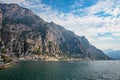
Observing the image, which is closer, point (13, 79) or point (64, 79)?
point (13, 79)

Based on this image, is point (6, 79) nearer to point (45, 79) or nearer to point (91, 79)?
point (45, 79)

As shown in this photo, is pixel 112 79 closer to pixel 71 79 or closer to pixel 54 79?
pixel 71 79

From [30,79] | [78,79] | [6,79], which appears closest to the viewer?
[6,79]

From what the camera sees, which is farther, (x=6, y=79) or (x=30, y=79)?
(x=30, y=79)

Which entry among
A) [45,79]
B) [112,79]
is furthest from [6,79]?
[112,79]

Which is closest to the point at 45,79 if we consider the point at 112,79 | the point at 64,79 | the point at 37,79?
the point at 37,79

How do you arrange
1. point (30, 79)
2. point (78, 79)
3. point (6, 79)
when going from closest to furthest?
point (6, 79) < point (30, 79) < point (78, 79)

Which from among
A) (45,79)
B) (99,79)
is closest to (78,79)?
(99,79)

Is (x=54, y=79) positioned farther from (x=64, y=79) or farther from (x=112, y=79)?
(x=112, y=79)
